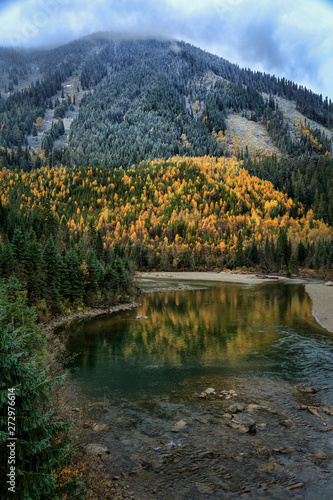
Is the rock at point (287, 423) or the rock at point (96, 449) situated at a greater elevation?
the rock at point (96, 449)

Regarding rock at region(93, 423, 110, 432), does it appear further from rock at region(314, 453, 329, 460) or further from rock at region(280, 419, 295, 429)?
rock at region(314, 453, 329, 460)

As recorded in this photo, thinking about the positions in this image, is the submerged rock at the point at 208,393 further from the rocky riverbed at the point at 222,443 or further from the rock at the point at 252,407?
the rock at the point at 252,407

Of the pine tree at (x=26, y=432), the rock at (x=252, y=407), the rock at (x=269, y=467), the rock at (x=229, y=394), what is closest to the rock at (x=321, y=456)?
the rock at (x=269, y=467)

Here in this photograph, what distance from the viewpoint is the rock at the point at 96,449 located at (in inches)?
619

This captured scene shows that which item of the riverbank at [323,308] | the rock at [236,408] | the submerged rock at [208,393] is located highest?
the riverbank at [323,308]

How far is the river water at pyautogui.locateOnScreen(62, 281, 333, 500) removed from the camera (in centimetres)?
1449

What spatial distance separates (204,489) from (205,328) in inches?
1196

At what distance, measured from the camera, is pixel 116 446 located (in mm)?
16844

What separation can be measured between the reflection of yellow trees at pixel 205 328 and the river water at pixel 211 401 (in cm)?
21

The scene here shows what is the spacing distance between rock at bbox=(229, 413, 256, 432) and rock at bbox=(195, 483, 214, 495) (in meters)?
5.03

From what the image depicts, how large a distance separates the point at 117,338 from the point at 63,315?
15.6 metres

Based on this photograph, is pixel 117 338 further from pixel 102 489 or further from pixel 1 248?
pixel 102 489

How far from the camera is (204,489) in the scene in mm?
13852

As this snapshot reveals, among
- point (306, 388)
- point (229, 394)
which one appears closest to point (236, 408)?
point (229, 394)
